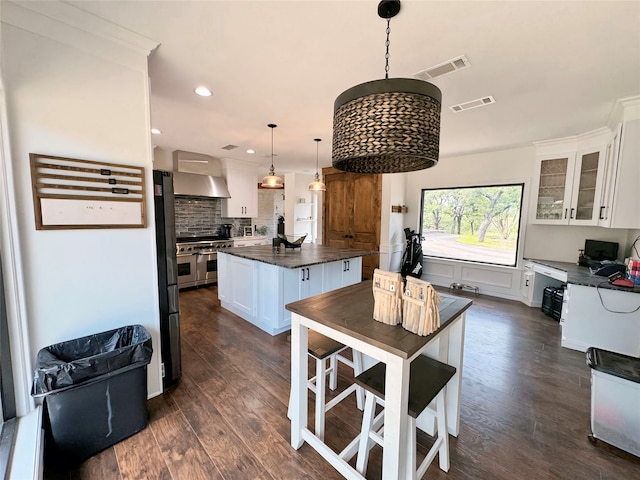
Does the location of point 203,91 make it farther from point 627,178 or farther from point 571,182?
point 571,182

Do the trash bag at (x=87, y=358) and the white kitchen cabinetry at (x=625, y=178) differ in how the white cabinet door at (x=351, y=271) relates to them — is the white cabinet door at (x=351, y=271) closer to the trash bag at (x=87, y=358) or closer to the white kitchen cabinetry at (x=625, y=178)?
the trash bag at (x=87, y=358)

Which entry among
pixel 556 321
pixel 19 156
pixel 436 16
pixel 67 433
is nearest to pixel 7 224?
pixel 19 156

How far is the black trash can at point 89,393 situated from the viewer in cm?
144

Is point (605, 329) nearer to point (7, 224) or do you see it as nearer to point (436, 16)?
point (436, 16)

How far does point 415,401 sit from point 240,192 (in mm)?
5521

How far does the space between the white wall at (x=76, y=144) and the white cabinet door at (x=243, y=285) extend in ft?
4.74

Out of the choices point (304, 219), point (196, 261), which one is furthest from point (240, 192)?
point (304, 219)

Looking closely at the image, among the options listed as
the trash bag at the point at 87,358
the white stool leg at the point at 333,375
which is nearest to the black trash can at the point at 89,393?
the trash bag at the point at 87,358

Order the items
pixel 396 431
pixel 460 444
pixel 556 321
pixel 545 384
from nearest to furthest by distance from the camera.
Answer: pixel 396 431
pixel 460 444
pixel 545 384
pixel 556 321

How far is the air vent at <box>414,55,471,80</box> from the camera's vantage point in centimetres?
203

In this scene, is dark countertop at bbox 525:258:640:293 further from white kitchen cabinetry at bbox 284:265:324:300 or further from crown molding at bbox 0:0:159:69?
crown molding at bbox 0:0:159:69

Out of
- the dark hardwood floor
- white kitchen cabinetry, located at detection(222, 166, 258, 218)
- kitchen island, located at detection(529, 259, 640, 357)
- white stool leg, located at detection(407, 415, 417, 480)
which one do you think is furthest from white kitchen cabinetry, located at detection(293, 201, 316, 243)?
white stool leg, located at detection(407, 415, 417, 480)

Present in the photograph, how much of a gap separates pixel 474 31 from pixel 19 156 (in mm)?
2857

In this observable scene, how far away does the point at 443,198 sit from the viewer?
5395mm
